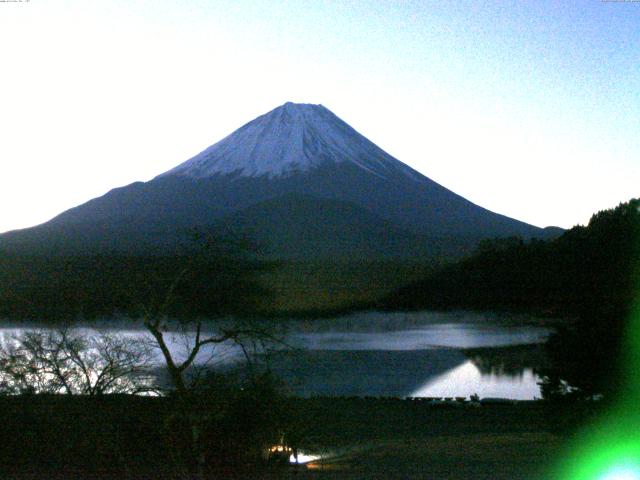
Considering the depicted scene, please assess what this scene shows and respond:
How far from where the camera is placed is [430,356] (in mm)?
9094

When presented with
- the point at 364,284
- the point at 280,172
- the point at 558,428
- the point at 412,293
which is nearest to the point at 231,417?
the point at 558,428

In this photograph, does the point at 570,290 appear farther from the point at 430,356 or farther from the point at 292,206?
the point at 292,206

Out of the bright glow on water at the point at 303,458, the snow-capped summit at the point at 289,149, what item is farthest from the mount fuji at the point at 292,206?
the bright glow on water at the point at 303,458

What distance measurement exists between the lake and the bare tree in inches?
120

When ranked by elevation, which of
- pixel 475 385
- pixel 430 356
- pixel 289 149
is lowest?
pixel 475 385

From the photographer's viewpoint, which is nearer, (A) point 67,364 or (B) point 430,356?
(A) point 67,364

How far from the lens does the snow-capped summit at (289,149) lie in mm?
25984

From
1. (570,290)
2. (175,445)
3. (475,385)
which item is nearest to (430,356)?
(475,385)

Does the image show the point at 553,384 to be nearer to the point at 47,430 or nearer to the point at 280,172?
the point at 47,430

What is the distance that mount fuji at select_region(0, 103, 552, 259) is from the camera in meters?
6.30

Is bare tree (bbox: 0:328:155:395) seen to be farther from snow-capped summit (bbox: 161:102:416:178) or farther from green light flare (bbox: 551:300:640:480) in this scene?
snow-capped summit (bbox: 161:102:416:178)

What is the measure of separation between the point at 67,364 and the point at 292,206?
29.2 feet

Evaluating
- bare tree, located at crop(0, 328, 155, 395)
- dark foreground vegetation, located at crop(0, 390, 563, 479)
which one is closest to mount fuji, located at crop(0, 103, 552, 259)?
bare tree, located at crop(0, 328, 155, 395)

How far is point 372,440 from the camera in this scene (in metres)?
6.77
